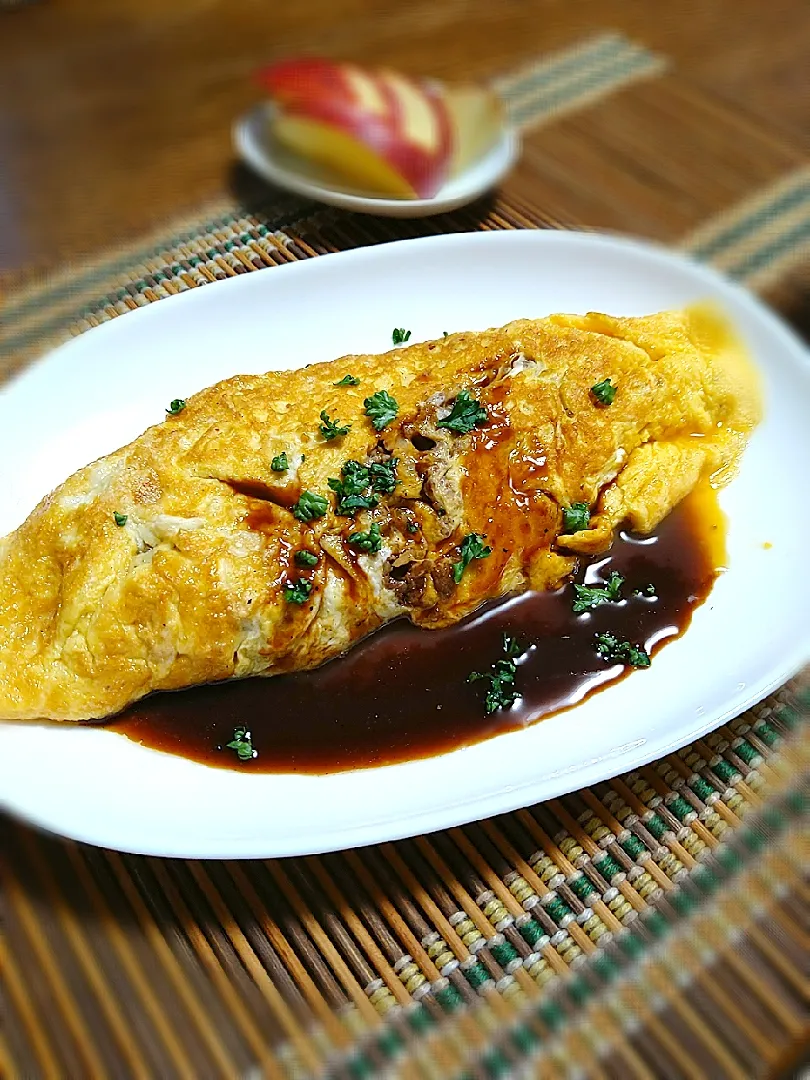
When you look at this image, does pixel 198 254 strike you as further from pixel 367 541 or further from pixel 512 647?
pixel 512 647

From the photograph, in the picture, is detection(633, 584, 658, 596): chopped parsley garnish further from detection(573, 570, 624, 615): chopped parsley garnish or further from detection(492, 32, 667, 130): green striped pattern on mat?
detection(492, 32, 667, 130): green striped pattern on mat

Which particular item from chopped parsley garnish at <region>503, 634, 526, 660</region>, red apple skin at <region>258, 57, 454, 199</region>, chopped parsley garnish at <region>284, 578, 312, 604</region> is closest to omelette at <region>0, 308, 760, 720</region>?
chopped parsley garnish at <region>284, 578, 312, 604</region>

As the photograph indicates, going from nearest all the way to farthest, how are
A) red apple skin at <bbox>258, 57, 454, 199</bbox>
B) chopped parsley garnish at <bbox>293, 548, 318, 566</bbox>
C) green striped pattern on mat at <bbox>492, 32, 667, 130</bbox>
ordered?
chopped parsley garnish at <bbox>293, 548, 318, 566</bbox>, red apple skin at <bbox>258, 57, 454, 199</bbox>, green striped pattern on mat at <bbox>492, 32, 667, 130</bbox>

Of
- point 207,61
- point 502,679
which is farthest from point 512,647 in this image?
point 207,61

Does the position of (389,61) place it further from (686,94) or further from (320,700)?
(320,700)

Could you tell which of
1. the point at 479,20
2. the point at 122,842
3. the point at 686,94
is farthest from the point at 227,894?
the point at 479,20

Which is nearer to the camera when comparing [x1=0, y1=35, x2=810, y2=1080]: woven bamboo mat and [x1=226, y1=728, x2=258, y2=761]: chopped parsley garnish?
[x1=0, y1=35, x2=810, y2=1080]: woven bamboo mat

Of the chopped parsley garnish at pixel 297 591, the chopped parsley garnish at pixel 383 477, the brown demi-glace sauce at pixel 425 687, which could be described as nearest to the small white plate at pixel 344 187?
the chopped parsley garnish at pixel 383 477
